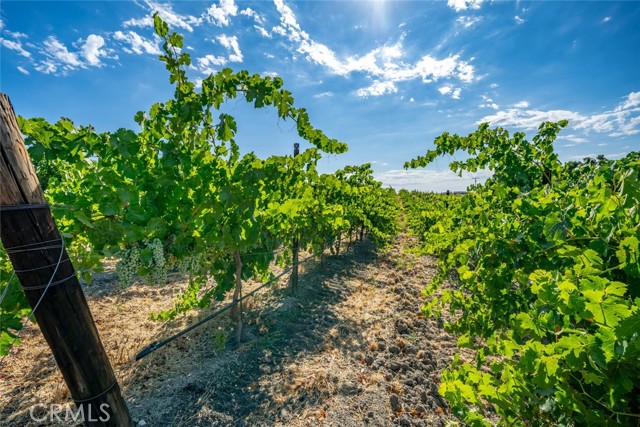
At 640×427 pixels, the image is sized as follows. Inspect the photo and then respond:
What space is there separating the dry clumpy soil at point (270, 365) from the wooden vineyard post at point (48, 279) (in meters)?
1.06

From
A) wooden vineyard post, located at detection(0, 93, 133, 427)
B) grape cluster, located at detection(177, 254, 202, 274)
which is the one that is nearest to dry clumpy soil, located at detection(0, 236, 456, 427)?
wooden vineyard post, located at detection(0, 93, 133, 427)

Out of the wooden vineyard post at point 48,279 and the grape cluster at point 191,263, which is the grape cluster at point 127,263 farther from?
the wooden vineyard post at point 48,279

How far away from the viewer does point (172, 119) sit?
2824mm

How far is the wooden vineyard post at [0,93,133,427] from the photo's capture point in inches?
63.1

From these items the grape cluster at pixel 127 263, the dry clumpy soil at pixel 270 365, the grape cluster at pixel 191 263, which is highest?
the grape cluster at pixel 127 263

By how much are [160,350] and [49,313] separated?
2370 millimetres

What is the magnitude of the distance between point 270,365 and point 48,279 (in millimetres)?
2585

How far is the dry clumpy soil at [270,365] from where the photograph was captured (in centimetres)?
284

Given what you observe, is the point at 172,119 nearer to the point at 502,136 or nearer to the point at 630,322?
the point at 630,322

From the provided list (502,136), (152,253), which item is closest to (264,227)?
(152,253)

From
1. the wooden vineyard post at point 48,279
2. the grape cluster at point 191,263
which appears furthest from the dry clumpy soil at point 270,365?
the grape cluster at point 191,263

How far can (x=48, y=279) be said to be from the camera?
1.70 meters

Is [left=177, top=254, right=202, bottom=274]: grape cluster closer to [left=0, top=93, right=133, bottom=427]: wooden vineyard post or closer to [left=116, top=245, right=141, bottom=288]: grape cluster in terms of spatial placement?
[left=116, top=245, right=141, bottom=288]: grape cluster

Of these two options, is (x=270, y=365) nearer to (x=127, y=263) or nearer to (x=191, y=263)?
(x=191, y=263)
